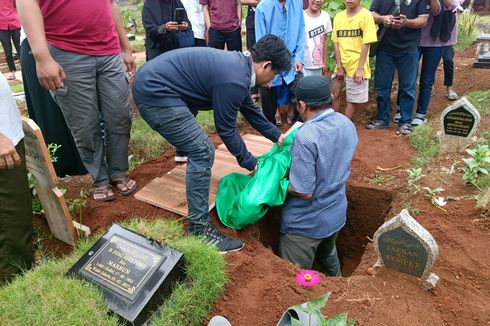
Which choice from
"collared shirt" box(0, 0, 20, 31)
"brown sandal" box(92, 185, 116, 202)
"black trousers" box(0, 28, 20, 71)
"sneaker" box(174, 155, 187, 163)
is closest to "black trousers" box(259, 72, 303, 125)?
"sneaker" box(174, 155, 187, 163)

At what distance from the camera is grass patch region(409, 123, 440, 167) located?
3.98 m

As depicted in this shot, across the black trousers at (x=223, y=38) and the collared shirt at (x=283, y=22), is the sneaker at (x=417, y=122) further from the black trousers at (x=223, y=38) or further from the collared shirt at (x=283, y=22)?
the black trousers at (x=223, y=38)

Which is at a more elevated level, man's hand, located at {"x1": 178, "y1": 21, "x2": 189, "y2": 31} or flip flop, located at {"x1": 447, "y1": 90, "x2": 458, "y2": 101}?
man's hand, located at {"x1": 178, "y1": 21, "x2": 189, "y2": 31}

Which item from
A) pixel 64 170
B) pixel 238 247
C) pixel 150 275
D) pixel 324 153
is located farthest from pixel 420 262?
pixel 64 170

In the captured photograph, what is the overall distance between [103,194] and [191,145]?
107cm

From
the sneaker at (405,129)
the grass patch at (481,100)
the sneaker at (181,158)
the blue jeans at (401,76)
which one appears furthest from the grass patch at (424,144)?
the sneaker at (181,158)

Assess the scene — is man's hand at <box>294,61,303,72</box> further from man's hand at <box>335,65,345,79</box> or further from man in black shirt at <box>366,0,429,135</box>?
man in black shirt at <box>366,0,429,135</box>

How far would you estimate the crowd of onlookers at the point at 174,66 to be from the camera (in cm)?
261

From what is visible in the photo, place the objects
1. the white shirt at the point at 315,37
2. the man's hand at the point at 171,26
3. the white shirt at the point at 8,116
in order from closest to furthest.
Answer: the white shirt at the point at 8,116 < the man's hand at the point at 171,26 < the white shirt at the point at 315,37

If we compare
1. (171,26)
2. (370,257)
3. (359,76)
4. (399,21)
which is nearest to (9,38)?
(171,26)

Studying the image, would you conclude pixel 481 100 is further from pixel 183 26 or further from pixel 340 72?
pixel 183 26

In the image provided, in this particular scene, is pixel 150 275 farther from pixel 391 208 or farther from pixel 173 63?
pixel 391 208

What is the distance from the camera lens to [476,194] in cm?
312

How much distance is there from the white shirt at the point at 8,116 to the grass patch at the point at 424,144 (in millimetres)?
3432
